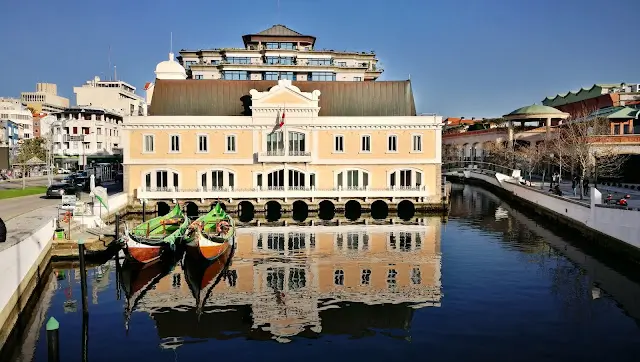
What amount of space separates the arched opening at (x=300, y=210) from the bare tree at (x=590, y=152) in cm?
2644

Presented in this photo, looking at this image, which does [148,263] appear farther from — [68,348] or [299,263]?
[68,348]

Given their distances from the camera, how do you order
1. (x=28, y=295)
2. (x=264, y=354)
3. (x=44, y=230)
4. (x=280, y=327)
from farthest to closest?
(x=44, y=230)
(x=28, y=295)
(x=280, y=327)
(x=264, y=354)

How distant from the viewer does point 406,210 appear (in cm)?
6259

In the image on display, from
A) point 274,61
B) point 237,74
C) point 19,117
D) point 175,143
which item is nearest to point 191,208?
point 175,143

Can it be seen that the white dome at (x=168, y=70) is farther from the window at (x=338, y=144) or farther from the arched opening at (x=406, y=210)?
the arched opening at (x=406, y=210)

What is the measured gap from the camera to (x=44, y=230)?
34.7 m

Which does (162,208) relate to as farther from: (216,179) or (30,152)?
(30,152)

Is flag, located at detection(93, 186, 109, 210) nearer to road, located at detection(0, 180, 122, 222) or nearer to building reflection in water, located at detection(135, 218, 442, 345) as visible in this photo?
road, located at detection(0, 180, 122, 222)

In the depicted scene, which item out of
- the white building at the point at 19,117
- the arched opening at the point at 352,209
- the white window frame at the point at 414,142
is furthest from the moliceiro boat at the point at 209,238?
the white building at the point at 19,117

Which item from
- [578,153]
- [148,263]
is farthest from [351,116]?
[148,263]

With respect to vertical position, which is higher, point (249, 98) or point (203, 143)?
point (249, 98)

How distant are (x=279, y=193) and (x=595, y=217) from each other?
29.5 meters

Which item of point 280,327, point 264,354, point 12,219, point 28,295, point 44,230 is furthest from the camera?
point 12,219

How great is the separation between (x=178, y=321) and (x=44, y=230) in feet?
47.0
